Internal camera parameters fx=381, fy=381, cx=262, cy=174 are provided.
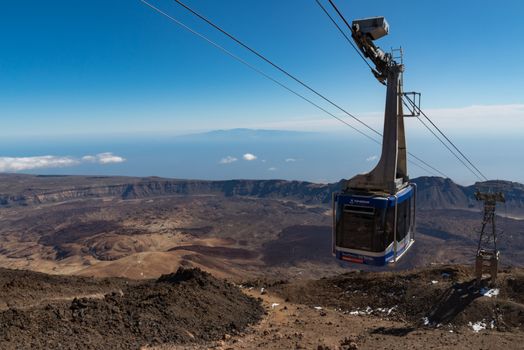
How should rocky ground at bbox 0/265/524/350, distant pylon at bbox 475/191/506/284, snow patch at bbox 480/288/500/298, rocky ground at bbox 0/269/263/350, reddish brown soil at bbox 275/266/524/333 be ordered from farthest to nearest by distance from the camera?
distant pylon at bbox 475/191/506/284 < snow patch at bbox 480/288/500/298 < reddish brown soil at bbox 275/266/524/333 < rocky ground at bbox 0/265/524/350 < rocky ground at bbox 0/269/263/350

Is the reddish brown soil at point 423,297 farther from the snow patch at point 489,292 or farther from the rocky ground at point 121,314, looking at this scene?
the rocky ground at point 121,314

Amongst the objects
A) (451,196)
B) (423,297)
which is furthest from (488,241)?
(451,196)

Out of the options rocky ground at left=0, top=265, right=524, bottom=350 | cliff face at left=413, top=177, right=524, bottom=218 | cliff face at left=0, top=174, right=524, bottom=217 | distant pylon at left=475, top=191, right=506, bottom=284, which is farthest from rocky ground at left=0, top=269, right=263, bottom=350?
cliff face at left=413, top=177, right=524, bottom=218

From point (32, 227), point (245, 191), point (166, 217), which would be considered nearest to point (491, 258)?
point (166, 217)

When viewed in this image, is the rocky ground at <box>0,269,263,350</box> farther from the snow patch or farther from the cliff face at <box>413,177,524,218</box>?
the cliff face at <box>413,177,524,218</box>

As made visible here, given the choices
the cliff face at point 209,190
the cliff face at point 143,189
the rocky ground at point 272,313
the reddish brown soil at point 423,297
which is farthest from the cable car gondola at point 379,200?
the cliff face at point 143,189
